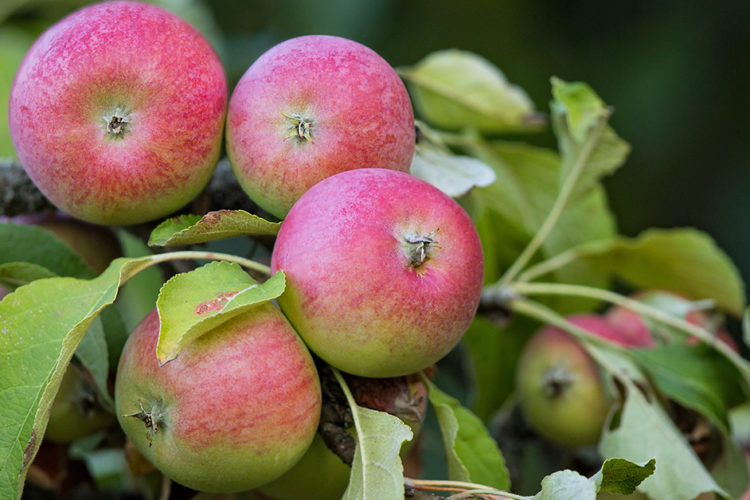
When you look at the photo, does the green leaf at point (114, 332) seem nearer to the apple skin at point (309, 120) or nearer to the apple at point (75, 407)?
the apple at point (75, 407)

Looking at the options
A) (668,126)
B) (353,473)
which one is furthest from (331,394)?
(668,126)

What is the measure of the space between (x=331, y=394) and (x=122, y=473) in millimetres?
572

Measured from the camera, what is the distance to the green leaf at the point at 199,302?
1.44 ft

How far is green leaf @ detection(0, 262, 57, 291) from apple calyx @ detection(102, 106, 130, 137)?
123 millimetres

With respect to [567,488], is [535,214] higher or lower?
lower

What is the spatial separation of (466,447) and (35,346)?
33 cm

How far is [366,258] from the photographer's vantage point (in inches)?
18.4

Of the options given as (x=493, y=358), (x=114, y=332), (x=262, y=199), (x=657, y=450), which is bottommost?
(x=493, y=358)

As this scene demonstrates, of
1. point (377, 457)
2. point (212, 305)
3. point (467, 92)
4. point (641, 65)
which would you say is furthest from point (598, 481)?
point (641, 65)

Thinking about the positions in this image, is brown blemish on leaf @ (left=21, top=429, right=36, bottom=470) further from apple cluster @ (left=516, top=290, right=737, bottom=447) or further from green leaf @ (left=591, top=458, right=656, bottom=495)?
apple cluster @ (left=516, top=290, right=737, bottom=447)

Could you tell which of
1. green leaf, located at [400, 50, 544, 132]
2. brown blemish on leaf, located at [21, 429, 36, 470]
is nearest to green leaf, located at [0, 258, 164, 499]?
brown blemish on leaf, located at [21, 429, 36, 470]

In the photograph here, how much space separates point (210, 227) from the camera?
1.65 feet

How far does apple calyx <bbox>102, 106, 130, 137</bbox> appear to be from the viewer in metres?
0.51

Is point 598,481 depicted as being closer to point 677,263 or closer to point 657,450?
point 657,450
